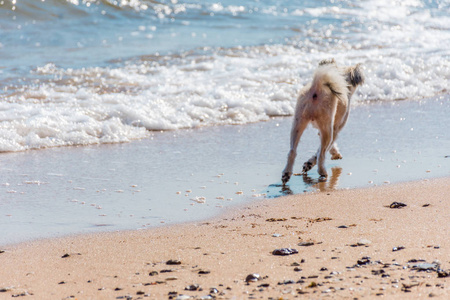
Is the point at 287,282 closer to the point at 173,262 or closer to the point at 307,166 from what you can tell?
the point at 173,262

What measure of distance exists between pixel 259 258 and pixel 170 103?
645 cm

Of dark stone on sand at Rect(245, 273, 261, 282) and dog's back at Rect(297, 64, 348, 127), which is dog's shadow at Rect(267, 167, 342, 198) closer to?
dog's back at Rect(297, 64, 348, 127)

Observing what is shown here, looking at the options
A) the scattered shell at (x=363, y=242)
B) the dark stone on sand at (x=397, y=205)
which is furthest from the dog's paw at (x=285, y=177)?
the scattered shell at (x=363, y=242)

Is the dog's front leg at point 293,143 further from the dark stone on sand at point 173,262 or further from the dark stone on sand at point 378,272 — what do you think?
the dark stone on sand at point 378,272

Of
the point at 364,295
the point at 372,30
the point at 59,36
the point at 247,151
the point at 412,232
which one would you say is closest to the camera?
the point at 364,295

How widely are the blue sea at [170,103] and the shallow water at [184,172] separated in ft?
0.07

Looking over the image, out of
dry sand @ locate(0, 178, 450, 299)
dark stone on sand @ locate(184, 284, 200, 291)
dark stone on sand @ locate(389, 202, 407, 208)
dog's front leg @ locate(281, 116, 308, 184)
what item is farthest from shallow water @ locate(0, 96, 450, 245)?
dark stone on sand @ locate(184, 284, 200, 291)

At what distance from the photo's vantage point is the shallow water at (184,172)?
5.50 meters

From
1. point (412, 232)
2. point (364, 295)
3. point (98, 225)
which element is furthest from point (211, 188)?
point (364, 295)

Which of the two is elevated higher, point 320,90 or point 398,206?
point 320,90

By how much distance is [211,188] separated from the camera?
20.7ft

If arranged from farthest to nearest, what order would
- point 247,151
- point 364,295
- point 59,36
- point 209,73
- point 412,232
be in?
point 59,36
point 209,73
point 247,151
point 412,232
point 364,295

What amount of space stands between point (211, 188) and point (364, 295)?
9.97 feet

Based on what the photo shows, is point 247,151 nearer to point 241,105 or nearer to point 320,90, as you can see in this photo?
point 320,90
